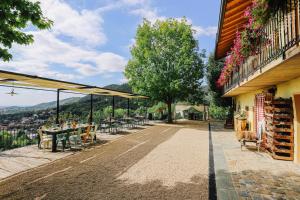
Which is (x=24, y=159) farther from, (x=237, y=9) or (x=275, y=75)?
(x=237, y=9)

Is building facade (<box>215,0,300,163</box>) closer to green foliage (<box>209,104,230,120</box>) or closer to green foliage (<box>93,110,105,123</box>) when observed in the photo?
green foliage (<box>93,110,105,123</box>)

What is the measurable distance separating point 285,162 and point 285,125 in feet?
4.22

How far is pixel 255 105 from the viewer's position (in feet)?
41.7

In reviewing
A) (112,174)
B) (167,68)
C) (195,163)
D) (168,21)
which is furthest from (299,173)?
(168,21)

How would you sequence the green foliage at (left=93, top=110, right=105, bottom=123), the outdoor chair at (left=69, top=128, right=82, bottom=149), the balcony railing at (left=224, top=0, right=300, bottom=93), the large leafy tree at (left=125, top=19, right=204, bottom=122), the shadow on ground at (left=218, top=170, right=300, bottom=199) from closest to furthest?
the balcony railing at (left=224, top=0, right=300, bottom=93)
the shadow on ground at (left=218, top=170, right=300, bottom=199)
the outdoor chair at (left=69, top=128, right=82, bottom=149)
the green foliage at (left=93, top=110, right=105, bottom=123)
the large leafy tree at (left=125, top=19, right=204, bottom=122)

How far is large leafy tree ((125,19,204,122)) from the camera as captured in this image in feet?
75.7

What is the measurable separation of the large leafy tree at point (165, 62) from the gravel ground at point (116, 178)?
1472 cm

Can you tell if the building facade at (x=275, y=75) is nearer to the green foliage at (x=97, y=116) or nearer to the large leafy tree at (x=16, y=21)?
the large leafy tree at (x=16, y=21)

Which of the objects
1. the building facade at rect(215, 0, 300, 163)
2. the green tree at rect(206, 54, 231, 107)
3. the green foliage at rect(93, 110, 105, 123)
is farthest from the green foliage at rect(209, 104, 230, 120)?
the building facade at rect(215, 0, 300, 163)

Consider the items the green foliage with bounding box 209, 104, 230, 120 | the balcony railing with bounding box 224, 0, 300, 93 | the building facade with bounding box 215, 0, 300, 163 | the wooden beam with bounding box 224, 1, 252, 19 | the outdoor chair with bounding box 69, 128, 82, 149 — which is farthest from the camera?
the green foliage with bounding box 209, 104, 230, 120

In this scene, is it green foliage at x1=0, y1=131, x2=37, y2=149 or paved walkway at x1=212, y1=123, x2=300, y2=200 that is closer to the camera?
paved walkway at x1=212, y1=123, x2=300, y2=200

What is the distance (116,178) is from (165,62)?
64.4 ft

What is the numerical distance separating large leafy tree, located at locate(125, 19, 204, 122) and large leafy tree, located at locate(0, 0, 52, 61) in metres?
17.7

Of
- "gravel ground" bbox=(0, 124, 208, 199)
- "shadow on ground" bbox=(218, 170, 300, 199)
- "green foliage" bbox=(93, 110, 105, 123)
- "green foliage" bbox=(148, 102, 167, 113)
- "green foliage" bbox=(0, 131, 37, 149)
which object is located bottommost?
"gravel ground" bbox=(0, 124, 208, 199)
